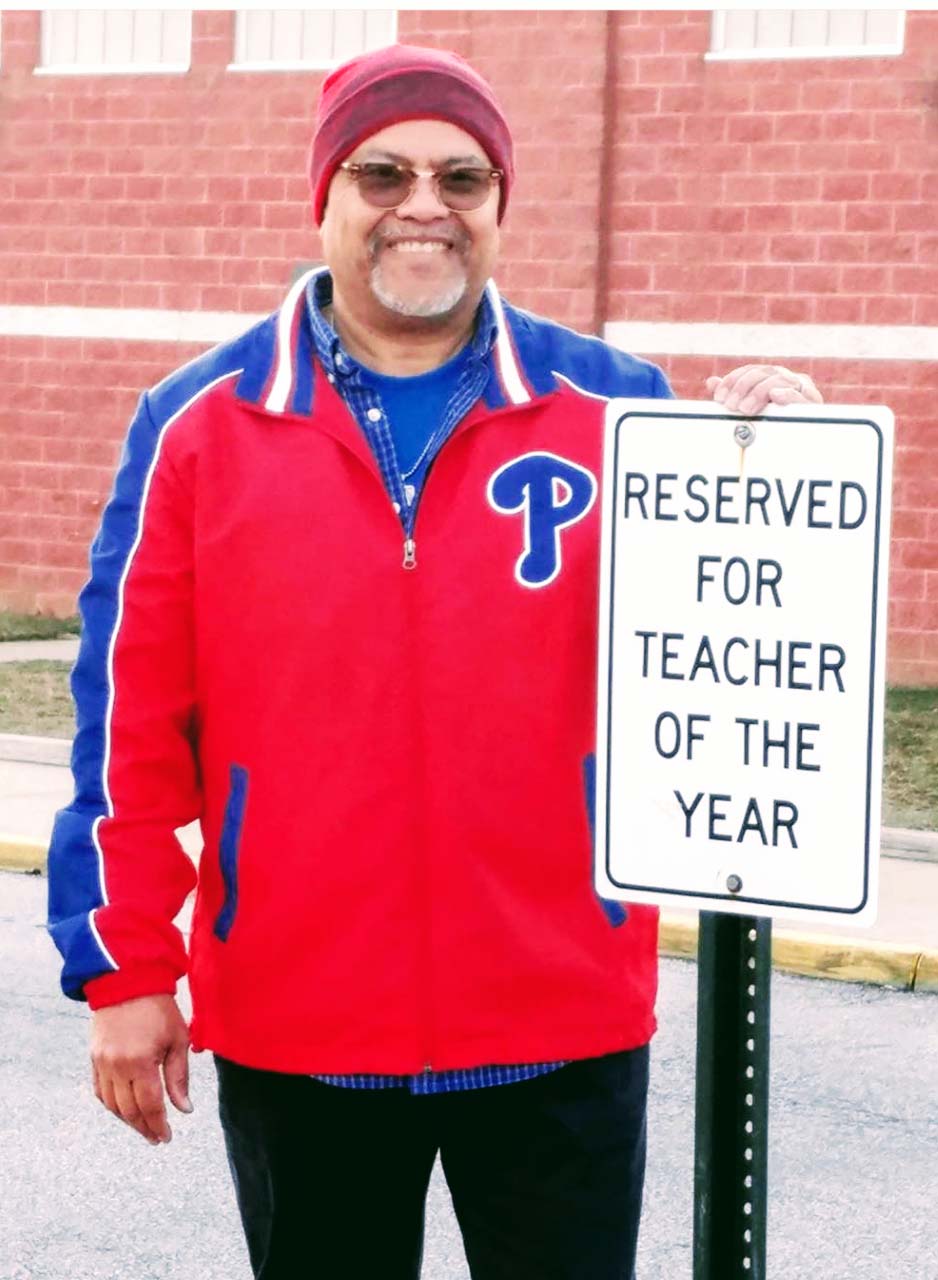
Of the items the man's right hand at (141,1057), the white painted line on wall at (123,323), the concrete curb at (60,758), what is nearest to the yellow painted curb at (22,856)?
the concrete curb at (60,758)

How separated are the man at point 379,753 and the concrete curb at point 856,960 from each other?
4964 mm

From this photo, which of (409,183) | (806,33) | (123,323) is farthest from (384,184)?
(123,323)

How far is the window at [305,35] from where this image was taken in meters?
17.1

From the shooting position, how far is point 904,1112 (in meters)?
6.14

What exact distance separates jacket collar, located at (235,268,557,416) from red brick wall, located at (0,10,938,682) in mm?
12402

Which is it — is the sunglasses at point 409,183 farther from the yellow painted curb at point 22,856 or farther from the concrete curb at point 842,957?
the yellow painted curb at point 22,856

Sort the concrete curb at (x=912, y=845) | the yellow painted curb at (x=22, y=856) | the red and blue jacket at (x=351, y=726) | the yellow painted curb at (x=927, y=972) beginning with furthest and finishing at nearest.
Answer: the concrete curb at (x=912, y=845), the yellow painted curb at (x=22, y=856), the yellow painted curb at (x=927, y=972), the red and blue jacket at (x=351, y=726)

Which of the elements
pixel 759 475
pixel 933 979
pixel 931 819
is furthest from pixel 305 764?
pixel 931 819

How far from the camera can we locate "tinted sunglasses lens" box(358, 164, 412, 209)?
9.37ft

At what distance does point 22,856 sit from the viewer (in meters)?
9.27

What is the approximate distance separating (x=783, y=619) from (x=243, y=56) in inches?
615

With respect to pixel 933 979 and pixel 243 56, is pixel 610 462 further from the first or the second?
pixel 243 56

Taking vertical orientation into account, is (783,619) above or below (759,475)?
below

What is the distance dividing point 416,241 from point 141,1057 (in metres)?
1.03
